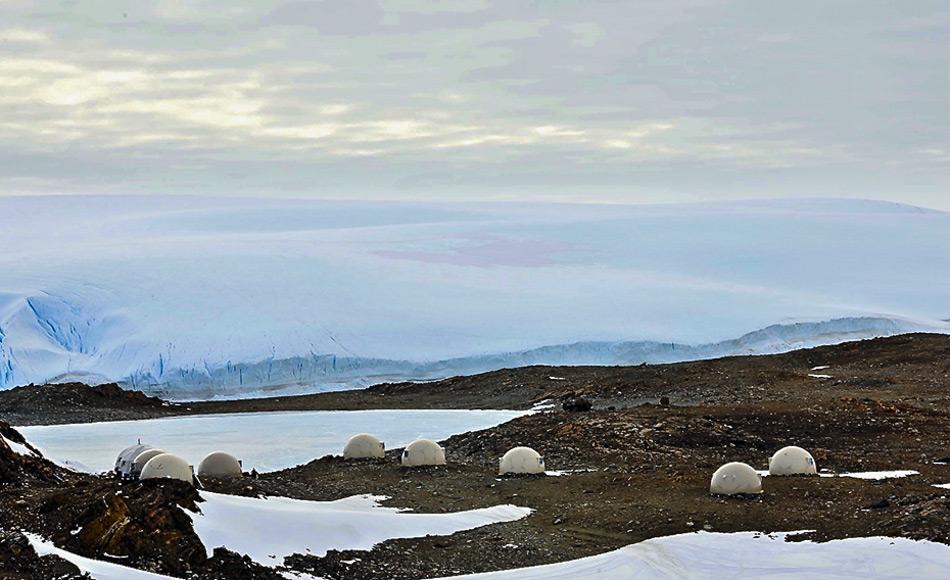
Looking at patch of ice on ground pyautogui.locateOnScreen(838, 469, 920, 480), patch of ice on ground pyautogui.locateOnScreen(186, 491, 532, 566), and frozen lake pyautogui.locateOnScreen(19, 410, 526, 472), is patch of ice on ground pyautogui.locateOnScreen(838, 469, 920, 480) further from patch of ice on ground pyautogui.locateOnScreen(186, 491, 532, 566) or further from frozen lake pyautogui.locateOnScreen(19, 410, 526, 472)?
frozen lake pyautogui.locateOnScreen(19, 410, 526, 472)

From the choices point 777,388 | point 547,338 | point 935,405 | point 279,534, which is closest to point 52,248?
point 547,338

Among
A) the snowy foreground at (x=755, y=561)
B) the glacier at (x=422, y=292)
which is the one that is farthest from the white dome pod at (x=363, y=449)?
the glacier at (x=422, y=292)

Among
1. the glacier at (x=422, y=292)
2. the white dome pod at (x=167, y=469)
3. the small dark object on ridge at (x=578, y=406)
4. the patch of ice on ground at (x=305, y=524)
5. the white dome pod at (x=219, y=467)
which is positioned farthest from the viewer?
the glacier at (x=422, y=292)

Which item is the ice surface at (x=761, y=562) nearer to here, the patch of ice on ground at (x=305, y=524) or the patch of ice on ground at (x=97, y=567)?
the patch of ice on ground at (x=305, y=524)

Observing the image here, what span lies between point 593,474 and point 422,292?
22.1 meters

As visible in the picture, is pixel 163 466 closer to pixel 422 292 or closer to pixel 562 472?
pixel 562 472

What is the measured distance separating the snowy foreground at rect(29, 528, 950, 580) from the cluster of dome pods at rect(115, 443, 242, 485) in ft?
5.39

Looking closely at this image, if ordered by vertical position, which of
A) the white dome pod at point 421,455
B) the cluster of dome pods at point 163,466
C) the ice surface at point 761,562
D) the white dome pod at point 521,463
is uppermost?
the cluster of dome pods at point 163,466

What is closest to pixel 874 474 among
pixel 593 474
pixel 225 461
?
pixel 593 474

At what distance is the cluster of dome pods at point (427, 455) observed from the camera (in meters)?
16.4

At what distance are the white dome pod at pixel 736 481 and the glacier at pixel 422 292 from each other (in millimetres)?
18898

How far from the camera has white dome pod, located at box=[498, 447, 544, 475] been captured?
1636 cm

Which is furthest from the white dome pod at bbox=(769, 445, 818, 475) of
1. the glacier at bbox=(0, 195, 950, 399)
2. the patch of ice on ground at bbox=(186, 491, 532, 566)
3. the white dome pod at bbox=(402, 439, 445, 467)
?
the glacier at bbox=(0, 195, 950, 399)

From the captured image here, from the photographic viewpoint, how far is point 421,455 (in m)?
16.8
